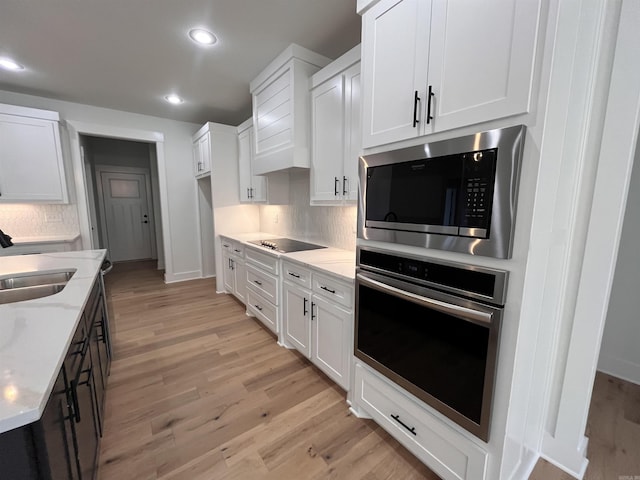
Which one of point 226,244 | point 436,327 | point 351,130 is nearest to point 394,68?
point 351,130

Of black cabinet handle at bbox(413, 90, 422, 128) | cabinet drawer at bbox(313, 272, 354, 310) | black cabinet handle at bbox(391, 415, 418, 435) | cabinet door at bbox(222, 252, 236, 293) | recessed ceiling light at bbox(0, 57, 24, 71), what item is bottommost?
black cabinet handle at bbox(391, 415, 418, 435)

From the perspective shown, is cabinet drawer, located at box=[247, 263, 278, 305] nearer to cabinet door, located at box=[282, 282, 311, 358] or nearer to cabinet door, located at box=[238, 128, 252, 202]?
cabinet door, located at box=[282, 282, 311, 358]

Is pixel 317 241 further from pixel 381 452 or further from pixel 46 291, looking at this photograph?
pixel 46 291

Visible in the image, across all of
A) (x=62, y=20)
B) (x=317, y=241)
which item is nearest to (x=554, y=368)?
(x=317, y=241)

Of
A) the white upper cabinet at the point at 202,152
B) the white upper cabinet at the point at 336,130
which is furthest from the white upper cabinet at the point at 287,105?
the white upper cabinet at the point at 202,152

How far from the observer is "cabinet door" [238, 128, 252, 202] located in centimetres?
365

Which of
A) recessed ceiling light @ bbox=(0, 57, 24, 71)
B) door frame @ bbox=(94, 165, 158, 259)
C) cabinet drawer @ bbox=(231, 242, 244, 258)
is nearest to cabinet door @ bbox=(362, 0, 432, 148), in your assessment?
cabinet drawer @ bbox=(231, 242, 244, 258)

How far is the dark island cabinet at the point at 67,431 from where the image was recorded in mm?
634

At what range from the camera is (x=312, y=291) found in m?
2.06

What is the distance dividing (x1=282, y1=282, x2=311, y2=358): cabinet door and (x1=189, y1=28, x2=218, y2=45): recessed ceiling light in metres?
2.07

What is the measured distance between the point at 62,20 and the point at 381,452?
3.55 m

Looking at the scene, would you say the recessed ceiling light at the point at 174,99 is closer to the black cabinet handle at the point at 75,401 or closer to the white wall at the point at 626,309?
the black cabinet handle at the point at 75,401

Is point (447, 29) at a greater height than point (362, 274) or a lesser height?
greater

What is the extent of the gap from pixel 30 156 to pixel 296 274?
11.8 ft
